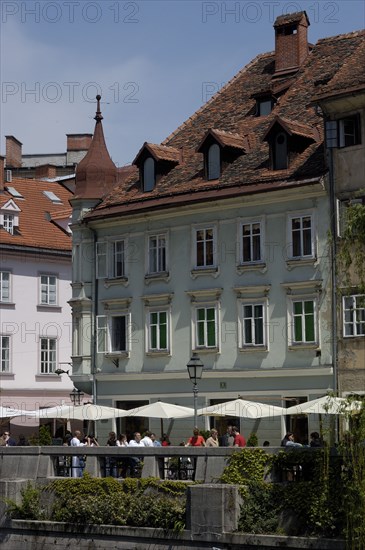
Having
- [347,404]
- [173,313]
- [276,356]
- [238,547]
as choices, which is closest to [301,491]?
[238,547]

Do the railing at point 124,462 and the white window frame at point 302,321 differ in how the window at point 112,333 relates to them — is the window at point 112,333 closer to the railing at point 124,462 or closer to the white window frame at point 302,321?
the white window frame at point 302,321

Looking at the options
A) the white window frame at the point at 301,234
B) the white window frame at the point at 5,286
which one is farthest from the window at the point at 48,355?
the white window frame at the point at 301,234

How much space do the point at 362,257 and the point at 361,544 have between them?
483 centimetres

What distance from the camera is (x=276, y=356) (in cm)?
4441

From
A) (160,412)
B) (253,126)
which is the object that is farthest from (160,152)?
(160,412)

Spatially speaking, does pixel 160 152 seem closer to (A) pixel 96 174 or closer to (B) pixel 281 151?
(A) pixel 96 174

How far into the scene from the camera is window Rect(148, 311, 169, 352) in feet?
156

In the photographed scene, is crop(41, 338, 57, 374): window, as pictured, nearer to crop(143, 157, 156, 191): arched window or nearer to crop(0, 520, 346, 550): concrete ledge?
crop(143, 157, 156, 191): arched window

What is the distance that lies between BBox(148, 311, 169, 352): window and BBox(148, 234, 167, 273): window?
1.65m

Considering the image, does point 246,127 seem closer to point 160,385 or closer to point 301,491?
point 160,385

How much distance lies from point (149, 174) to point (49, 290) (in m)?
18.6

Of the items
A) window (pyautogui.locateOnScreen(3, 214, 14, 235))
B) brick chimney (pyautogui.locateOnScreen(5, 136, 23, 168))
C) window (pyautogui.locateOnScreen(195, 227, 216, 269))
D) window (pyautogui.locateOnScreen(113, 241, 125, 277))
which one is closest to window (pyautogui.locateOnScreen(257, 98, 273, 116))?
window (pyautogui.locateOnScreen(195, 227, 216, 269))

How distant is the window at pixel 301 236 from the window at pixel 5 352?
2391cm

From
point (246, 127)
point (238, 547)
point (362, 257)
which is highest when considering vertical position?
point (246, 127)
